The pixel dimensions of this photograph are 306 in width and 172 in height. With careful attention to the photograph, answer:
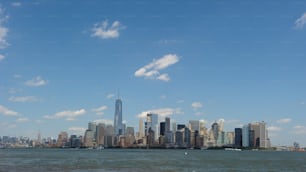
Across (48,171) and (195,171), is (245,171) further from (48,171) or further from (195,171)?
(48,171)

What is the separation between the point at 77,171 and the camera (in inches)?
2574

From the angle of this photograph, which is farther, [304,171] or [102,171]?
[304,171]

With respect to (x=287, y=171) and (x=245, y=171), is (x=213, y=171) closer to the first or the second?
(x=245, y=171)

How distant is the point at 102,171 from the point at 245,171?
85.0 ft

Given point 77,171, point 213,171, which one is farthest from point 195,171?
point 77,171

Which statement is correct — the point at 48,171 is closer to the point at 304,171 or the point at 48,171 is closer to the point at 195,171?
the point at 195,171

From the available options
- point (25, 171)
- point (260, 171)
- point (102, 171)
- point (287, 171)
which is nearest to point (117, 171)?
point (102, 171)

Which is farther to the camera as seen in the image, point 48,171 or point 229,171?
point 229,171

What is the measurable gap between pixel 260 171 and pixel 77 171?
3384 cm

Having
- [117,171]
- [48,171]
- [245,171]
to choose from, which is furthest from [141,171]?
[245,171]

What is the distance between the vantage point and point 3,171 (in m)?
62.2

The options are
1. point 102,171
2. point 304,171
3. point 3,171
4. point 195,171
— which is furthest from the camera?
point 304,171

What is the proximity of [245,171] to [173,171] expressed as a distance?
14.1 m

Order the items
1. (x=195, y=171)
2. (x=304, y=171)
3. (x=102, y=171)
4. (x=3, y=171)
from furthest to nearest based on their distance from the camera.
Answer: (x=304, y=171), (x=195, y=171), (x=102, y=171), (x=3, y=171)
